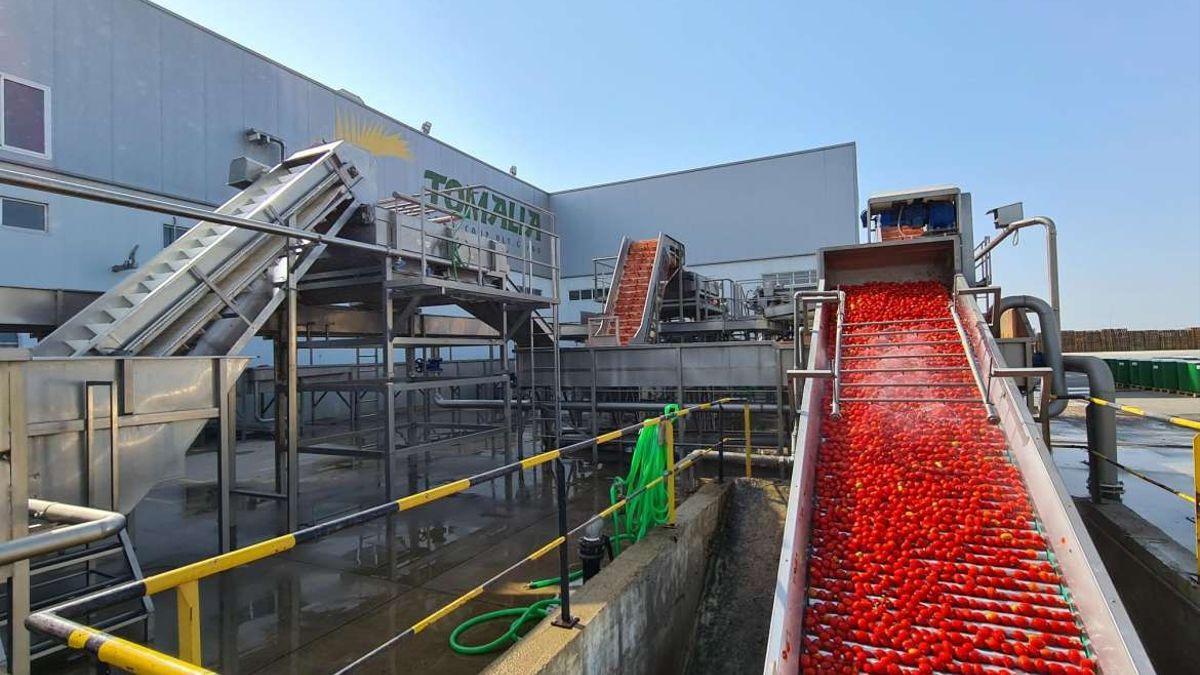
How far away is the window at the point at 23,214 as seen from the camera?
32.9 feet

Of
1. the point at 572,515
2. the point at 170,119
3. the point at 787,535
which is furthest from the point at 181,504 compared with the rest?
the point at 170,119

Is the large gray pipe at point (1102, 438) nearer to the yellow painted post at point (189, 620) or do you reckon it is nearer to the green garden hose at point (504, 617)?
the green garden hose at point (504, 617)

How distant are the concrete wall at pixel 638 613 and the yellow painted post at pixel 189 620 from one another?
1.38 meters

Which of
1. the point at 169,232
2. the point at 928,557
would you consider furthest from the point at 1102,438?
the point at 169,232

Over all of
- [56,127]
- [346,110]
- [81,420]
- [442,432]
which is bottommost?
[442,432]

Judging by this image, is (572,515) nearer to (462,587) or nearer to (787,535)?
(462,587)

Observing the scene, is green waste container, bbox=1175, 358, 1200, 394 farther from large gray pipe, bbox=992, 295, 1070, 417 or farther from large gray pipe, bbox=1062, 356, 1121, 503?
large gray pipe, bbox=1062, 356, 1121, 503

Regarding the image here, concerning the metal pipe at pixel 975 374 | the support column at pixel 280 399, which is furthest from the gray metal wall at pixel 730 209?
the support column at pixel 280 399

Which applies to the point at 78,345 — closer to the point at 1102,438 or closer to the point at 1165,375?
the point at 1102,438

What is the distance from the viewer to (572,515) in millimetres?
6695

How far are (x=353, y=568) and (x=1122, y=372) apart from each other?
2902 centimetres

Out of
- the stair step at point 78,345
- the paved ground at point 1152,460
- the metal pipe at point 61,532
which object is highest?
the stair step at point 78,345

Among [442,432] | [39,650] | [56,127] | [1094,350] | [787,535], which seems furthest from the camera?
[1094,350]

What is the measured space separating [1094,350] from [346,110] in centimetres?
4398
